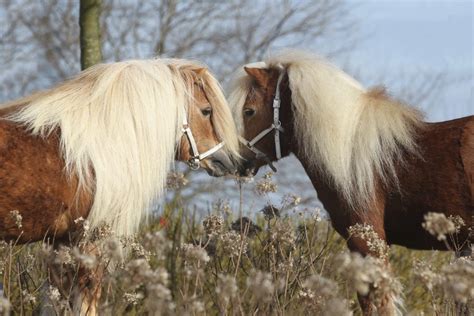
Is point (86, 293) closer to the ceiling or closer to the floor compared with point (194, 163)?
closer to the floor

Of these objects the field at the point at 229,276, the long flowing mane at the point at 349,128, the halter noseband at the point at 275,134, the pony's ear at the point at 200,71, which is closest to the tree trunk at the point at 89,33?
the field at the point at 229,276

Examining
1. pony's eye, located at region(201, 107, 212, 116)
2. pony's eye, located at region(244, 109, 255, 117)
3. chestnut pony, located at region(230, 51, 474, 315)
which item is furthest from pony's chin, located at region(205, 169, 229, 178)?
pony's eye, located at region(244, 109, 255, 117)

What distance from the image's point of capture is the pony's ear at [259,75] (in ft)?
23.4

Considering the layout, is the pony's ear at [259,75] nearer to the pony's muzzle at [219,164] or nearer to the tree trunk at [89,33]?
the pony's muzzle at [219,164]

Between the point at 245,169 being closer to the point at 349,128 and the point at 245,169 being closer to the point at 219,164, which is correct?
the point at 219,164

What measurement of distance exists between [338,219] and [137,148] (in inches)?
62.3

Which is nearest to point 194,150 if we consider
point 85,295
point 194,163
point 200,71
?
point 194,163

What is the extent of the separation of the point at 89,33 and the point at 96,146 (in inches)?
191

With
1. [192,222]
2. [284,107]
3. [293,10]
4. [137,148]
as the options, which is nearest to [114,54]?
[293,10]

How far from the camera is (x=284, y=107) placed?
23.0 ft

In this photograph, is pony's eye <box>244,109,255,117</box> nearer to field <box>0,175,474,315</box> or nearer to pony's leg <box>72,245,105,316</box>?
field <box>0,175,474,315</box>

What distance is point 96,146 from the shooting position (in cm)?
561

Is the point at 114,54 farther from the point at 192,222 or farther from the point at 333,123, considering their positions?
the point at 333,123

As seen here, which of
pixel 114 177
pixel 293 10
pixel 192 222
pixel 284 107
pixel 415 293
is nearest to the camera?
pixel 114 177
